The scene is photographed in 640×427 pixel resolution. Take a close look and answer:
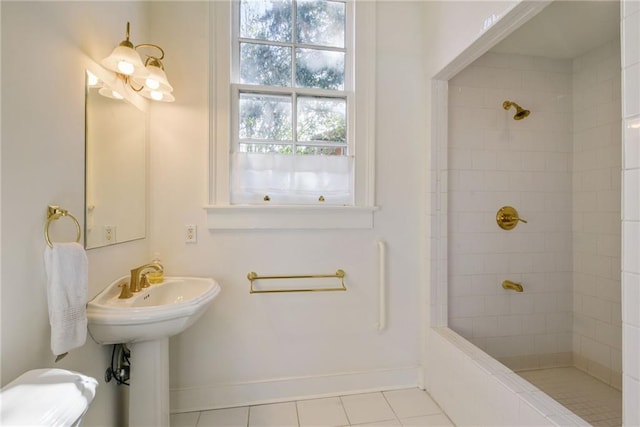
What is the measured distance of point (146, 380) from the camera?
133 centimetres

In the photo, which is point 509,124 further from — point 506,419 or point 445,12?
point 506,419

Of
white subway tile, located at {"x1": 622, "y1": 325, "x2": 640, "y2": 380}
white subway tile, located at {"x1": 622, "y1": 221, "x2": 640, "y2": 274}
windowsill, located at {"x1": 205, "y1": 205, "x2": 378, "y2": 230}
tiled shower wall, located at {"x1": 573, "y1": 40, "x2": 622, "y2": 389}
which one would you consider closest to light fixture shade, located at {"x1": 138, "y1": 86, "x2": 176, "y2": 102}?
windowsill, located at {"x1": 205, "y1": 205, "x2": 378, "y2": 230}

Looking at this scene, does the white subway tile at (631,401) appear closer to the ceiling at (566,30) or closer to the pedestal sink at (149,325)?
the pedestal sink at (149,325)

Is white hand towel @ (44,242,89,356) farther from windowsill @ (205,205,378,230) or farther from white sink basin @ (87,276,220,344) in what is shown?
windowsill @ (205,205,378,230)

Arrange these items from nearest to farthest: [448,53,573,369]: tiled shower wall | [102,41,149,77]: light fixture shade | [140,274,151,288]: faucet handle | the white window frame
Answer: [102,41,149,77]: light fixture shade < [140,274,151,288]: faucet handle < the white window frame < [448,53,573,369]: tiled shower wall

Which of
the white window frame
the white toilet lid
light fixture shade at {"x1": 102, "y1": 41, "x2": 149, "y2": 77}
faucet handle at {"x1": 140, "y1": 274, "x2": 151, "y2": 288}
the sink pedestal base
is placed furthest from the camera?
the white window frame

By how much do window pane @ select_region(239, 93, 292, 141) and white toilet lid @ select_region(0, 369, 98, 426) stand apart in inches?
54.6

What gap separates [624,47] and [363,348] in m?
1.84

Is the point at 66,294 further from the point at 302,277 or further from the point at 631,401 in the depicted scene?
the point at 631,401

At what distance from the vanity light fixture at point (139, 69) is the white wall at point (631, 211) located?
5.66 feet

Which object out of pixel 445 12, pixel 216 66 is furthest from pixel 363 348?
pixel 445 12

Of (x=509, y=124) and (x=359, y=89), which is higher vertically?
(x=359, y=89)

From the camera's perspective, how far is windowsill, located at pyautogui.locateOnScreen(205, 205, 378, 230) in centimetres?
171

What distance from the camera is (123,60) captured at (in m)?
1.21
